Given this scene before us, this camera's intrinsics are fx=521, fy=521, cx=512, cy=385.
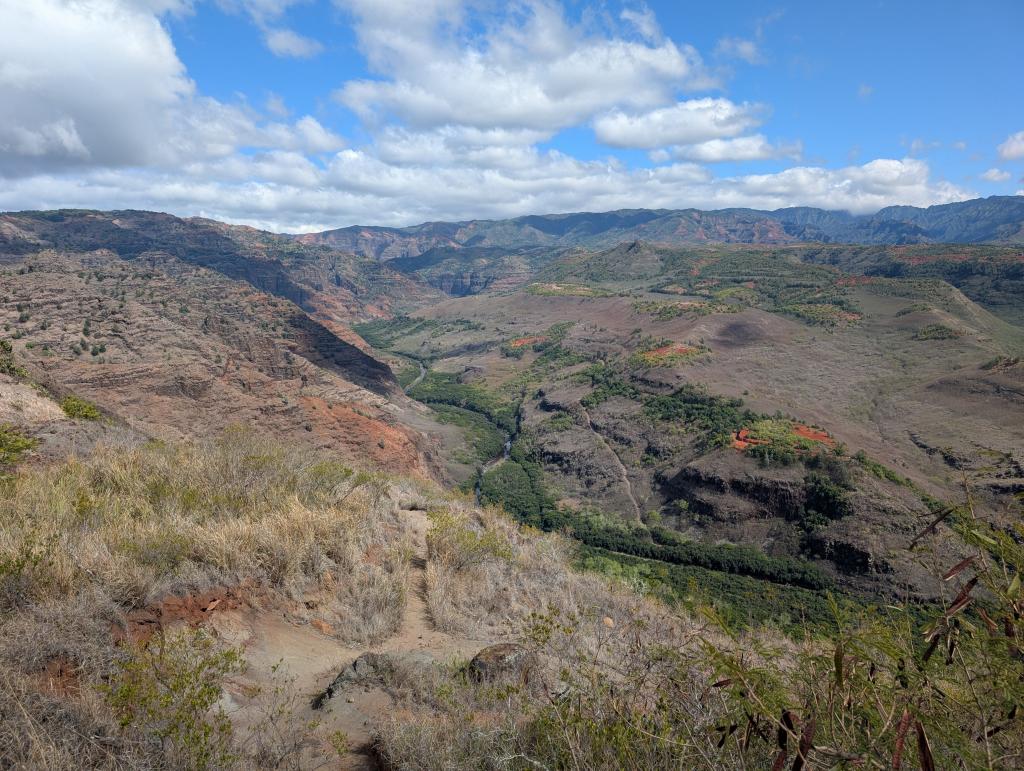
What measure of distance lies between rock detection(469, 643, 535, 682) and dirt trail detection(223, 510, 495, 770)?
727 mm

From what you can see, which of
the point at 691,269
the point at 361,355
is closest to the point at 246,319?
the point at 361,355

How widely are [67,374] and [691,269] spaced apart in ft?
508

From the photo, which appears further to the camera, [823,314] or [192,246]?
[192,246]

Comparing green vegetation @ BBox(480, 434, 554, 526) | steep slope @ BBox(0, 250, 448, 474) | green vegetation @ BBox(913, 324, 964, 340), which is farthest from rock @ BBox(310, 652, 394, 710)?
green vegetation @ BBox(913, 324, 964, 340)

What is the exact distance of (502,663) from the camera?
537 cm

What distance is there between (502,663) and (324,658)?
2.08 meters

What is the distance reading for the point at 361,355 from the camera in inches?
2771

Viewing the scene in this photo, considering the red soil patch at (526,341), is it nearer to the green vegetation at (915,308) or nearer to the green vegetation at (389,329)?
the green vegetation at (389,329)

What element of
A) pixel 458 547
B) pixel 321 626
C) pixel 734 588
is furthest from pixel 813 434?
pixel 321 626

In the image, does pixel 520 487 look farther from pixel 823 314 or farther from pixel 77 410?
pixel 823 314

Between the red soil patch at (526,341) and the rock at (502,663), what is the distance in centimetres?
10919

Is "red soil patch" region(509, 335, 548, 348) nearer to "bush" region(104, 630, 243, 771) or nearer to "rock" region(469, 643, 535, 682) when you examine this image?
"rock" region(469, 643, 535, 682)

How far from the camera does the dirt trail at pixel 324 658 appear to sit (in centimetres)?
449

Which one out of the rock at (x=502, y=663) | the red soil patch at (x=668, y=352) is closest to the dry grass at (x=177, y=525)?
the rock at (x=502, y=663)
